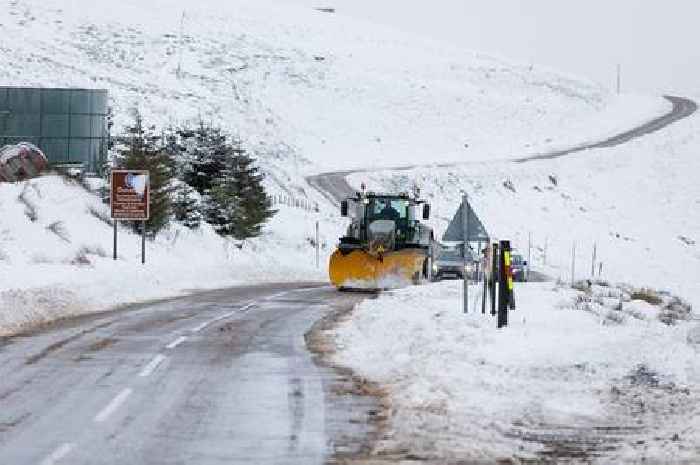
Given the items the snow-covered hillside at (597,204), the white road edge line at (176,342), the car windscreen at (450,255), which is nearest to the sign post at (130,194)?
the car windscreen at (450,255)

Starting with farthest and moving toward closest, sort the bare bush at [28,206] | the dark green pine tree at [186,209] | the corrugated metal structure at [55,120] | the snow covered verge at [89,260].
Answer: the corrugated metal structure at [55,120], the dark green pine tree at [186,209], the bare bush at [28,206], the snow covered verge at [89,260]

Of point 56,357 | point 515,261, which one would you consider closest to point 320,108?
point 515,261

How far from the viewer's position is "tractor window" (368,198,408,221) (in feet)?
111

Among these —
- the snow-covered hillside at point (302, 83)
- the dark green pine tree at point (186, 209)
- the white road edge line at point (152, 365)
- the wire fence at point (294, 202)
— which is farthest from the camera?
the snow-covered hillside at point (302, 83)

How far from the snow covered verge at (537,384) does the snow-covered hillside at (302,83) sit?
50591 millimetres

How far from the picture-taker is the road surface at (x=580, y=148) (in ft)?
220

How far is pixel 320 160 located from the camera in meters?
81.9

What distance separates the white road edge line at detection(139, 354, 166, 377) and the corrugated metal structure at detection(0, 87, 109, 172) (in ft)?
97.6

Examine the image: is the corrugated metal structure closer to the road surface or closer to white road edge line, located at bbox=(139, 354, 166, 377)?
the road surface

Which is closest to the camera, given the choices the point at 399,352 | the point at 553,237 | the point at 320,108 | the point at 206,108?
the point at 399,352

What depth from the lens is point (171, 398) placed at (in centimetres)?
1261

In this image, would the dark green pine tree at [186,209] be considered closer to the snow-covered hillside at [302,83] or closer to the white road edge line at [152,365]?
the snow-covered hillside at [302,83]

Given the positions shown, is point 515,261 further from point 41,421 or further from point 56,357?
point 41,421

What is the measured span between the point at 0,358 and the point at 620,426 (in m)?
9.11
